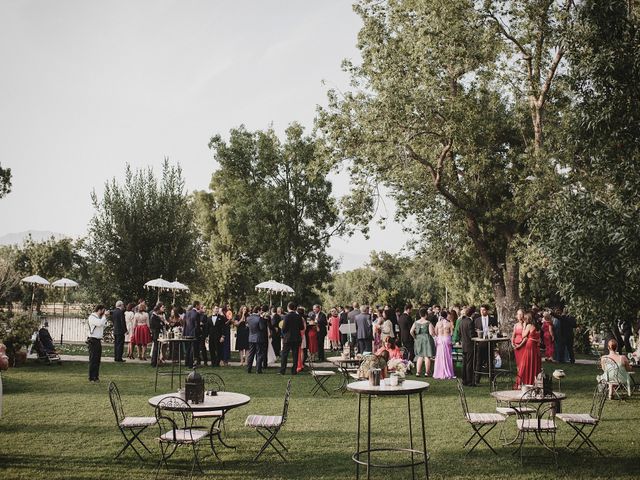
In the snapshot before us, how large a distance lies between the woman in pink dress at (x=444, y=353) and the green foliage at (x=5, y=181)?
2489 centimetres

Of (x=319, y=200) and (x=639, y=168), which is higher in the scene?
(x=319, y=200)

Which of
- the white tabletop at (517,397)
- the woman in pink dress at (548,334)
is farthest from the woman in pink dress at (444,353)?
the white tabletop at (517,397)

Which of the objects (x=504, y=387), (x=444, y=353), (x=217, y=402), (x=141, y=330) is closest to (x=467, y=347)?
(x=444, y=353)

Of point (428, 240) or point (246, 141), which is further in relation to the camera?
point (246, 141)

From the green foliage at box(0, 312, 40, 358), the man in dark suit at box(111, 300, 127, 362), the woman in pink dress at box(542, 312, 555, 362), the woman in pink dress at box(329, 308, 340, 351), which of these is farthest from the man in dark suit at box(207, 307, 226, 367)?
the woman in pink dress at box(542, 312, 555, 362)

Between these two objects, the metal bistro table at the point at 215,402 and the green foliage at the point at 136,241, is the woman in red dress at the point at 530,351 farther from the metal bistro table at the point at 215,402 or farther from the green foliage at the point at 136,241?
the green foliage at the point at 136,241

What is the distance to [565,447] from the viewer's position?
27.0ft

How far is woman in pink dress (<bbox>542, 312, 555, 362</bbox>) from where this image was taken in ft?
63.7

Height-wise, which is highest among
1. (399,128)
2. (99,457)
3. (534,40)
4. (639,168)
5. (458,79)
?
(534,40)

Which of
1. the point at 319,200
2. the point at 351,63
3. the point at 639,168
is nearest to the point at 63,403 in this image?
the point at 639,168

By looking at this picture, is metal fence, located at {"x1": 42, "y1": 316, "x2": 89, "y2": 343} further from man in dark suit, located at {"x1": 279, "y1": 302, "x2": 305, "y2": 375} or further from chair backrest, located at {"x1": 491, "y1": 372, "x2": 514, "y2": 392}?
chair backrest, located at {"x1": 491, "y1": 372, "x2": 514, "y2": 392}

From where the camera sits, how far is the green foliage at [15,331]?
16.8 metres

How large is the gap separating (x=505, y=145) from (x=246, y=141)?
60.2ft

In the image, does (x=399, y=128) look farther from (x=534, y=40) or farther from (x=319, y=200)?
(x=319, y=200)
